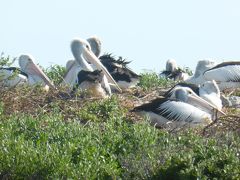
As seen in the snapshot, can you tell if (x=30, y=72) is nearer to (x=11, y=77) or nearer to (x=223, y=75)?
(x=223, y=75)

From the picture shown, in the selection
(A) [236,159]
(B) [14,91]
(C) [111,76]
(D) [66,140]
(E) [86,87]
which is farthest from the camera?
(C) [111,76]

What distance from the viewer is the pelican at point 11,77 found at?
48.9 ft

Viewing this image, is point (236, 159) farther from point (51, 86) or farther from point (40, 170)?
point (51, 86)

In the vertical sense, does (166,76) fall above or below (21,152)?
below

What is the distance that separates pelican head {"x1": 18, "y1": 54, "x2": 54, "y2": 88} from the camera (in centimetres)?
1897

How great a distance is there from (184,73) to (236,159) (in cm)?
1189

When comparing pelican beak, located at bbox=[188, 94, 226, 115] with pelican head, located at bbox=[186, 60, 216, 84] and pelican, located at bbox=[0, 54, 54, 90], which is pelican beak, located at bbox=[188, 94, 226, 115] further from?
pelican head, located at bbox=[186, 60, 216, 84]

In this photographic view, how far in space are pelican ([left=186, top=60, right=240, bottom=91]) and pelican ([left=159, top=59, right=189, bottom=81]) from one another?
1.13m

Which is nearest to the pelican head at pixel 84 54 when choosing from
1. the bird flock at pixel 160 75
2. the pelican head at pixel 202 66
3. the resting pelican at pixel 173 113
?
the bird flock at pixel 160 75

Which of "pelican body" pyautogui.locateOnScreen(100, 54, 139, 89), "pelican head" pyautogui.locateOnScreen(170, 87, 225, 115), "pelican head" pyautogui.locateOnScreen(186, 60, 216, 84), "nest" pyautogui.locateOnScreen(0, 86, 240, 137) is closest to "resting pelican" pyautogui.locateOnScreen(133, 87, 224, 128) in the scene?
"nest" pyautogui.locateOnScreen(0, 86, 240, 137)

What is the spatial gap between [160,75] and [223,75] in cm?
260

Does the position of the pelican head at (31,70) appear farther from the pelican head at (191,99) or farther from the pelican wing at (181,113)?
the pelican wing at (181,113)

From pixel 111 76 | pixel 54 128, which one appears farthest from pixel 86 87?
pixel 54 128

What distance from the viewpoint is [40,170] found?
1040 centimetres
